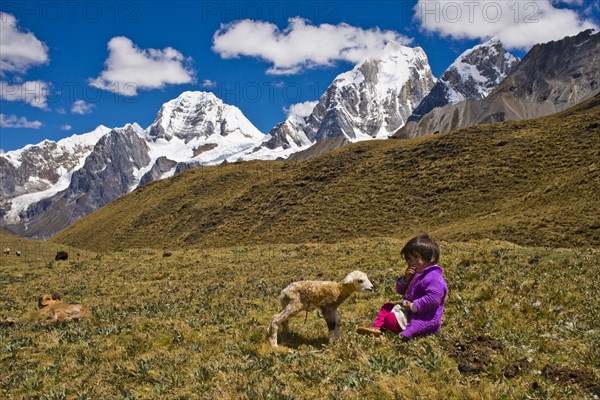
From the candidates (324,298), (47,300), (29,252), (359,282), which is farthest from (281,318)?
(29,252)

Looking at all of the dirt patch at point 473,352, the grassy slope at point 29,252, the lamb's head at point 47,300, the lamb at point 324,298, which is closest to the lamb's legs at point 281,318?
the lamb at point 324,298

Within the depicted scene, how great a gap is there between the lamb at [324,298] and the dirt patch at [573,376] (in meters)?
3.29

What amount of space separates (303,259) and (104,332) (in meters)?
17.9

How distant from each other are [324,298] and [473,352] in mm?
2896

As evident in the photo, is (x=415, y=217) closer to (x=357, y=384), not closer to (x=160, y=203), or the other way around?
(x=357, y=384)

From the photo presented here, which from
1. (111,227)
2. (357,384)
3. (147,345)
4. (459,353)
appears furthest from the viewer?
(111,227)

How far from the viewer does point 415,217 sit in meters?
57.2

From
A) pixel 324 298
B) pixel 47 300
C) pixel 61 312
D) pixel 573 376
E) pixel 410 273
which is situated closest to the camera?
pixel 573 376

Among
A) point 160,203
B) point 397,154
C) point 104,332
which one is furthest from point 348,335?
point 160,203

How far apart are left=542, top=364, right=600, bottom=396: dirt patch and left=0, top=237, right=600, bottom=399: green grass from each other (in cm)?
2

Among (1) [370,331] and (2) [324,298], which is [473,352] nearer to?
(1) [370,331]

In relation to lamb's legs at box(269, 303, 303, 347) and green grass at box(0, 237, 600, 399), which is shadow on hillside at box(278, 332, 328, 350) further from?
lamb's legs at box(269, 303, 303, 347)

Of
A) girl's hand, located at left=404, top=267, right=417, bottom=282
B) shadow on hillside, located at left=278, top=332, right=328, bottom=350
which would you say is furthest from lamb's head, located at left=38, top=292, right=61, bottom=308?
girl's hand, located at left=404, top=267, right=417, bottom=282

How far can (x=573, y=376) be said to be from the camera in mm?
5852
